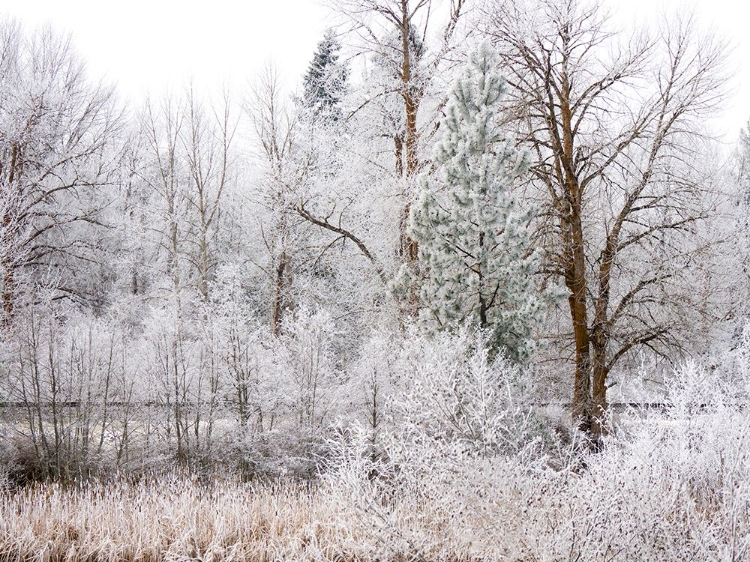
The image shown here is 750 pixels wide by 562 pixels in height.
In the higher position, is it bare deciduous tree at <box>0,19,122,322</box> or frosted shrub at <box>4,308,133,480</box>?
bare deciduous tree at <box>0,19,122,322</box>

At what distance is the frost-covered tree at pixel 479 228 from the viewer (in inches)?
393

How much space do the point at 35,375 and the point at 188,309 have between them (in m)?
7.18

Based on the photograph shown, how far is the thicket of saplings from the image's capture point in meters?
4.77

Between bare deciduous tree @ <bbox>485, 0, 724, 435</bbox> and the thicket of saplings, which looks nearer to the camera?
the thicket of saplings

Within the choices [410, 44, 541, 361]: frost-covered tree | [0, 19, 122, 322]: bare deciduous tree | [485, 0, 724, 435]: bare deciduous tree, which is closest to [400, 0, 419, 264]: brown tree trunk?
[485, 0, 724, 435]: bare deciduous tree

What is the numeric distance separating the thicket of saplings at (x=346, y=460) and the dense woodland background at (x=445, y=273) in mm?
107

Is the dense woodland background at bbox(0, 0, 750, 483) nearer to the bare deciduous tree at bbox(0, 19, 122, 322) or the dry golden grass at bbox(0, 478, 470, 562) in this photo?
the bare deciduous tree at bbox(0, 19, 122, 322)

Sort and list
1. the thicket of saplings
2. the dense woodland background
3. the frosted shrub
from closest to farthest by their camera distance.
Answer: the thicket of saplings
the dense woodland background
the frosted shrub

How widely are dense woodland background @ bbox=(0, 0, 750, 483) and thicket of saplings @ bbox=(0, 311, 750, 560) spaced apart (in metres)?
0.11

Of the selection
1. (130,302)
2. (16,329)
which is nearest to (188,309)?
(130,302)

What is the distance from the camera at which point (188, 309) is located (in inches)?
784

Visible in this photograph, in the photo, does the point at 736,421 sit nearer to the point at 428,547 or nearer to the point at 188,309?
the point at 428,547

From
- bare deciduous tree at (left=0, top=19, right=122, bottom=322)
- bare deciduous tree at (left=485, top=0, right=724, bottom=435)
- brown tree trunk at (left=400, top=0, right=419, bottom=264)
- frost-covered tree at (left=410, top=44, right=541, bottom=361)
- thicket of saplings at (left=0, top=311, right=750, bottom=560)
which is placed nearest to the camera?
thicket of saplings at (left=0, top=311, right=750, bottom=560)

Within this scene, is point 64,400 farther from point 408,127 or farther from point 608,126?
point 608,126
